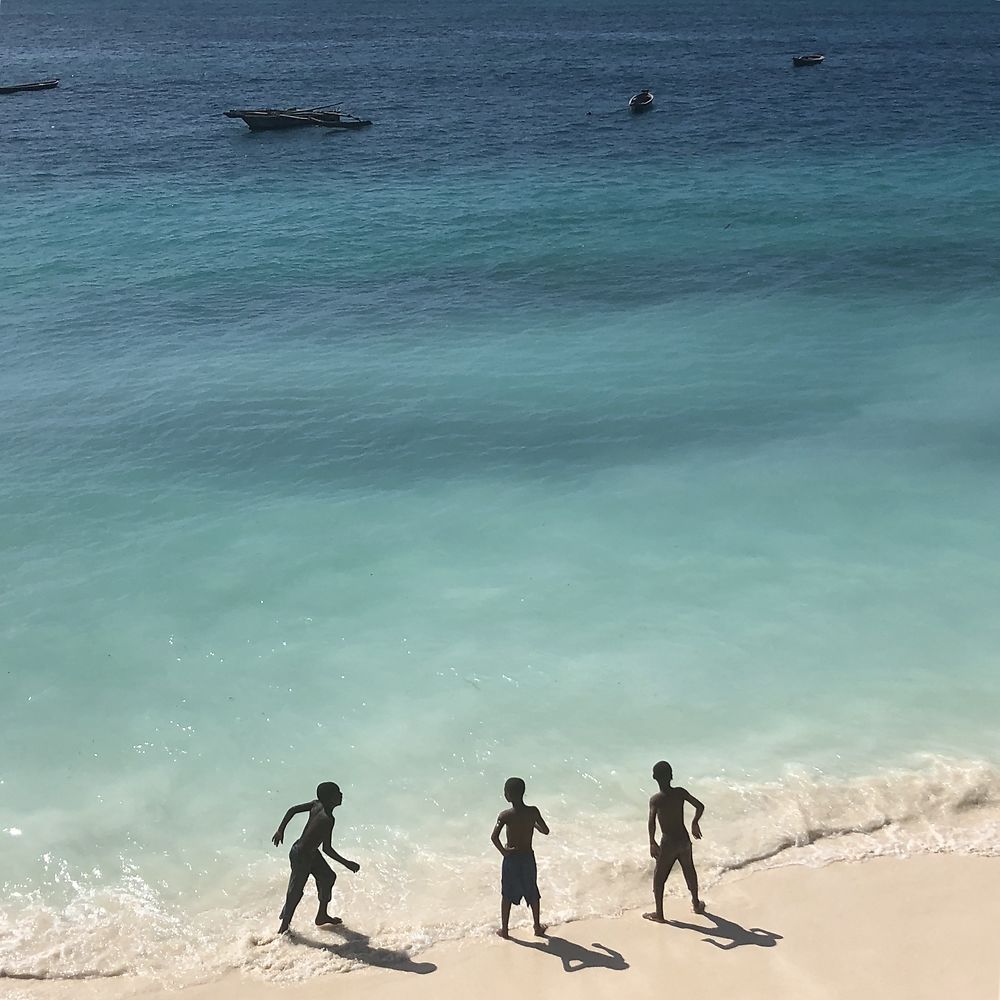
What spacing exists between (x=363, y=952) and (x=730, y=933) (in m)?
3.77

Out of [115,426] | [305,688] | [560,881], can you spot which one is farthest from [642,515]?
[115,426]

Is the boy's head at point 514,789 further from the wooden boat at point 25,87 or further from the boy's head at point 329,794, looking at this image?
the wooden boat at point 25,87

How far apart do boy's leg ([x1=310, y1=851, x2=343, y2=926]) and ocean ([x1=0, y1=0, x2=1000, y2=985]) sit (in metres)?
0.29

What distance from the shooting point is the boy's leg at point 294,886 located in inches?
426

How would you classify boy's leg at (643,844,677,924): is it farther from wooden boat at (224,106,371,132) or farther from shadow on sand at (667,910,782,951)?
wooden boat at (224,106,371,132)

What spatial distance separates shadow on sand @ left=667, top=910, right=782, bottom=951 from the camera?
10.6 meters

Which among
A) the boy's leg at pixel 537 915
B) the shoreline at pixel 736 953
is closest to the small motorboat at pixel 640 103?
the shoreline at pixel 736 953

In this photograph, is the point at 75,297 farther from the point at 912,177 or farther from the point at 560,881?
the point at 912,177

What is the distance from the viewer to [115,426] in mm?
23875

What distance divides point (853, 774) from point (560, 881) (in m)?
4.20

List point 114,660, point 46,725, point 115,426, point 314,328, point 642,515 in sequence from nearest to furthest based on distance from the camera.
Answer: point 46,725 → point 114,660 → point 642,515 → point 115,426 → point 314,328

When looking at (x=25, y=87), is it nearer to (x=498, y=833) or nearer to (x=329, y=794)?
(x=329, y=794)

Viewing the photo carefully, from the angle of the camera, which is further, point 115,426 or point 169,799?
point 115,426

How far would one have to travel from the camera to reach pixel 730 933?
10.7 m
